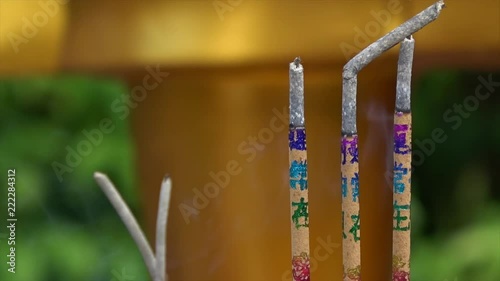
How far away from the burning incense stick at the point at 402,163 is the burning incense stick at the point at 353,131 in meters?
0.02

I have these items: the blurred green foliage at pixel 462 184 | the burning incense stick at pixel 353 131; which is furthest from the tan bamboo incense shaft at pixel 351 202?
the blurred green foliage at pixel 462 184

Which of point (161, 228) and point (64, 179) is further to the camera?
point (64, 179)

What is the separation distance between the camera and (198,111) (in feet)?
2.06

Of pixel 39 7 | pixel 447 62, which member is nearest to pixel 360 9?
pixel 447 62

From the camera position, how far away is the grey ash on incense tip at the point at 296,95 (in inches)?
20.9

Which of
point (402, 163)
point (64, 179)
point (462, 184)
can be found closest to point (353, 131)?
point (402, 163)

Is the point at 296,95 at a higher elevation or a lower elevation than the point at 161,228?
higher

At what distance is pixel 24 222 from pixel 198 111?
0.69 feet

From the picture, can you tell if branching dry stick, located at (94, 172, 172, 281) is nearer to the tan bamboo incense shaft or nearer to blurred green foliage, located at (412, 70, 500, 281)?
the tan bamboo incense shaft

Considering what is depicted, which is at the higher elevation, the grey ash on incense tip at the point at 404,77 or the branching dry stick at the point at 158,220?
the grey ash on incense tip at the point at 404,77

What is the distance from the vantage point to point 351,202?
55 cm

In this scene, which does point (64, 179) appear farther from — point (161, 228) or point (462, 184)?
point (462, 184)

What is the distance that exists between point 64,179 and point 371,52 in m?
0.33

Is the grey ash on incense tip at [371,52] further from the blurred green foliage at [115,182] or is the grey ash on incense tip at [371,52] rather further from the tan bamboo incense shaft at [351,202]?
the blurred green foliage at [115,182]
